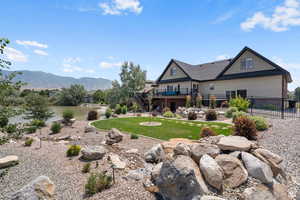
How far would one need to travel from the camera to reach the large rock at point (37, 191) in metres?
2.99

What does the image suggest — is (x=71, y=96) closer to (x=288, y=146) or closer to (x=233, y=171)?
(x=233, y=171)

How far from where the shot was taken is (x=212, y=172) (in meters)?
3.41

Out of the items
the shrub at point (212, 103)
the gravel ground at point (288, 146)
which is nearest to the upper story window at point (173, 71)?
the shrub at point (212, 103)

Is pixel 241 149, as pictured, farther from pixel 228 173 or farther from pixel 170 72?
pixel 170 72

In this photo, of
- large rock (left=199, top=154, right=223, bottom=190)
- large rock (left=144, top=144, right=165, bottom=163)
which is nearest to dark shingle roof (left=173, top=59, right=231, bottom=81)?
large rock (left=144, top=144, right=165, bottom=163)

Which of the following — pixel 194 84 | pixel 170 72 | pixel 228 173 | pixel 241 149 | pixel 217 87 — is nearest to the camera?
pixel 228 173

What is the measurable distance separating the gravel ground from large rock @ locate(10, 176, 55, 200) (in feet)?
19.2

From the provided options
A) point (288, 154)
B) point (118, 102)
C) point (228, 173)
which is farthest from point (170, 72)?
point (228, 173)

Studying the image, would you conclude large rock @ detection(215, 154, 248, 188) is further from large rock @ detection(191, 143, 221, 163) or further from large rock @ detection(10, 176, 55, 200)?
large rock @ detection(10, 176, 55, 200)

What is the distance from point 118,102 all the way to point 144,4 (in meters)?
18.0

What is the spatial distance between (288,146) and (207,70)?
1829 cm

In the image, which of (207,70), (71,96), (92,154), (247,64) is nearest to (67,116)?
(92,154)

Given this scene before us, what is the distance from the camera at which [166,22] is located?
12039 millimetres

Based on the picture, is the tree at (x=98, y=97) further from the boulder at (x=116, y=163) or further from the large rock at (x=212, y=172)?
the large rock at (x=212, y=172)
